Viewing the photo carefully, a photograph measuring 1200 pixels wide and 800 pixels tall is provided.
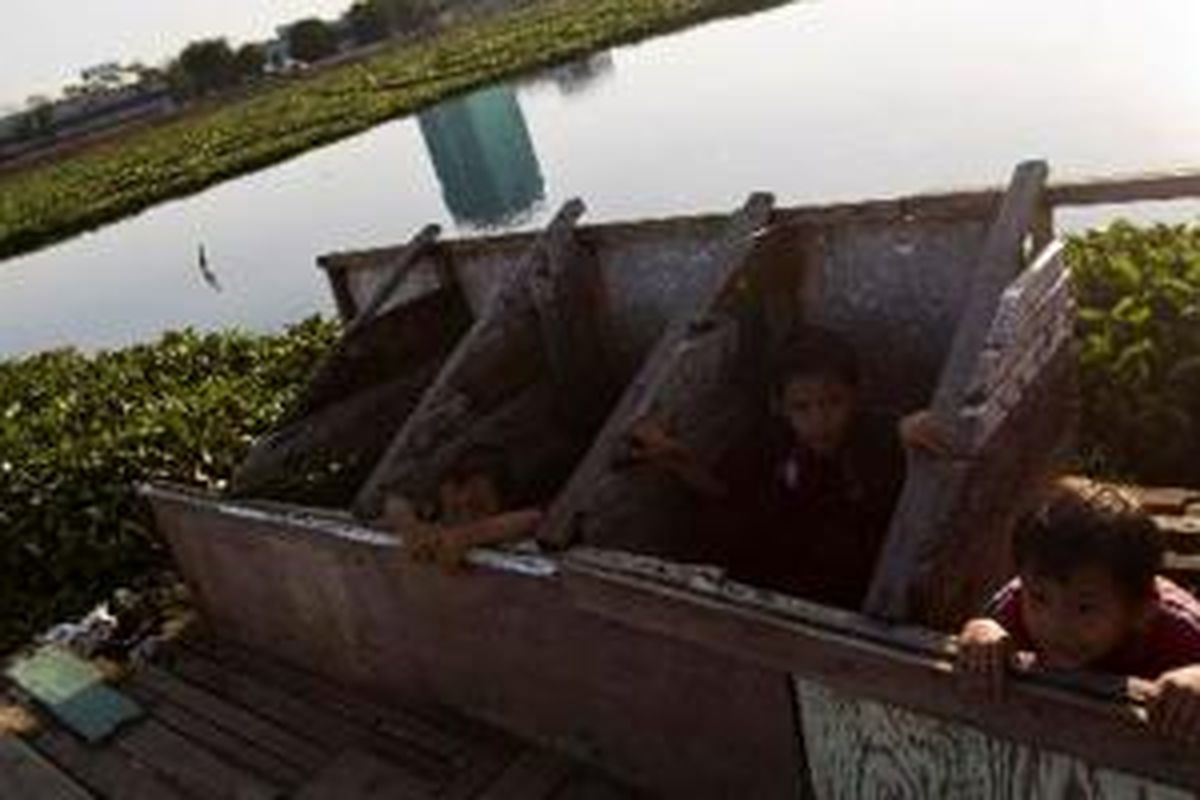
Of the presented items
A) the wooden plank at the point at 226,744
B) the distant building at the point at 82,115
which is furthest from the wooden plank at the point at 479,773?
the distant building at the point at 82,115

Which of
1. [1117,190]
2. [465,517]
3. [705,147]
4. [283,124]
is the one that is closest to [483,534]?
[465,517]

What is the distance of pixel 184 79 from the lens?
98.2 meters

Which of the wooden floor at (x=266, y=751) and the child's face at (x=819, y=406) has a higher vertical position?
the child's face at (x=819, y=406)

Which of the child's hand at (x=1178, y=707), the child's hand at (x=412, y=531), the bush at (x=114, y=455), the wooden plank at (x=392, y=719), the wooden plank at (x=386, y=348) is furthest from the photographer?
the bush at (x=114, y=455)

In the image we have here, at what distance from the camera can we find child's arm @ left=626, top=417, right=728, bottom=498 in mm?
4539

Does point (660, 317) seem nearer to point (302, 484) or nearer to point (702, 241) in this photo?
point (702, 241)

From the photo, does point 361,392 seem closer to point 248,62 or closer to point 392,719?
point 392,719

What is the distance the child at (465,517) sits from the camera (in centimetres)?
447

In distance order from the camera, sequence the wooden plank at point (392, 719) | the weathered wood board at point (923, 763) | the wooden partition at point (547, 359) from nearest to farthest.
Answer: the weathered wood board at point (923, 763), the wooden plank at point (392, 719), the wooden partition at point (547, 359)

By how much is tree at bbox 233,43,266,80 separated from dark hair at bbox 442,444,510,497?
96.9 metres

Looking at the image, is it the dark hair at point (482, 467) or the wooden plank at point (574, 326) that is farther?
the wooden plank at point (574, 326)

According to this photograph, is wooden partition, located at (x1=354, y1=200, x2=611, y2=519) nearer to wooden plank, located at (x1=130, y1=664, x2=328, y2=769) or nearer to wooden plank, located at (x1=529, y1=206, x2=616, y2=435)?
wooden plank, located at (x1=529, y1=206, x2=616, y2=435)

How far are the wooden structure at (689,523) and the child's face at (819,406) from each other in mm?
322

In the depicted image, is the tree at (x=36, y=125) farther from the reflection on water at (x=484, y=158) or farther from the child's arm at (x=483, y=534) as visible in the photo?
the child's arm at (x=483, y=534)
